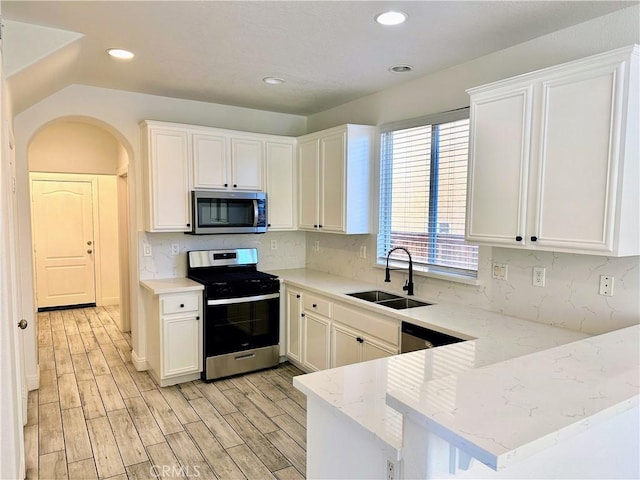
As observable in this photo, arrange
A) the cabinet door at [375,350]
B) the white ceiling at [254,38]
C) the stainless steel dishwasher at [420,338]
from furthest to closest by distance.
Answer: the cabinet door at [375,350]
the stainless steel dishwasher at [420,338]
the white ceiling at [254,38]

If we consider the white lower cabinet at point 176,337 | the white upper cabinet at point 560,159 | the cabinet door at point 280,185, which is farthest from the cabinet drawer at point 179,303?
the white upper cabinet at point 560,159

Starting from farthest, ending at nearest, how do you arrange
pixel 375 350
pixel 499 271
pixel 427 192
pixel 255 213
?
pixel 255 213, pixel 427 192, pixel 375 350, pixel 499 271

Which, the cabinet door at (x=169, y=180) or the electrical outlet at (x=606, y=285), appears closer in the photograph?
the electrical outlet at (x=606, y=285)

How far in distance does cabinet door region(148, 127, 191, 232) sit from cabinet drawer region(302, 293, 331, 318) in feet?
4.21

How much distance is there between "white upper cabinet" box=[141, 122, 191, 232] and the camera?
12.1 ft

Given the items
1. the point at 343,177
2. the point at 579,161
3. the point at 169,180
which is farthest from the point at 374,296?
the point at 169,180

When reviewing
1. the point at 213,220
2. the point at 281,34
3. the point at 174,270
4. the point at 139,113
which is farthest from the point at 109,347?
the point at 281,34

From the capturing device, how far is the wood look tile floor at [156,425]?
257cm

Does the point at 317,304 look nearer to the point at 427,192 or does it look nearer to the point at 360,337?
the point at 360,337

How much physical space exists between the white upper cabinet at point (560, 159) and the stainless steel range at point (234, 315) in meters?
2.10

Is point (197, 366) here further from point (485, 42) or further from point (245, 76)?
point (485, 42)

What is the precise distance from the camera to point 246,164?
4156 mm

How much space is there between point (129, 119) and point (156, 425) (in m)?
2.62

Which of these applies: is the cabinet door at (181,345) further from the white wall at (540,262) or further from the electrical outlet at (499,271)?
the electrical outlet at (499,271)
